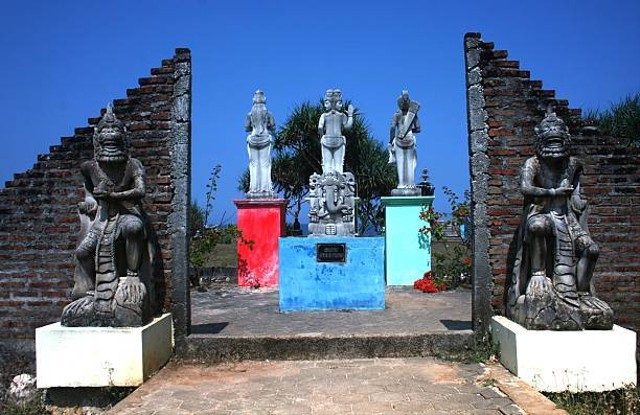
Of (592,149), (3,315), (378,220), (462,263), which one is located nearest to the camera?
(592,149)

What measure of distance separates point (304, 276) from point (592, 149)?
4.04m

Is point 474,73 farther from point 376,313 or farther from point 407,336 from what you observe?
point 376,313

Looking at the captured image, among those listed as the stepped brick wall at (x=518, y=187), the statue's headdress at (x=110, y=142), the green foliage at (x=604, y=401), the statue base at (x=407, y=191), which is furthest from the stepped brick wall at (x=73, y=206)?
the statue base at (x=407, y=191)

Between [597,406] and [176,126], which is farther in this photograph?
[176,126]

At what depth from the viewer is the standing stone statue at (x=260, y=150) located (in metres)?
11.0

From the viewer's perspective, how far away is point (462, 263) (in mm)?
9984

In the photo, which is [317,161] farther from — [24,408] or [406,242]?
[24,408]

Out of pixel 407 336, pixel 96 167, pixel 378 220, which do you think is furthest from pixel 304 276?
pixel 378 220

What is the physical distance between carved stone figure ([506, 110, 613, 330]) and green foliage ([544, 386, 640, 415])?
50 centimetres

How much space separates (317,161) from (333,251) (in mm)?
11920

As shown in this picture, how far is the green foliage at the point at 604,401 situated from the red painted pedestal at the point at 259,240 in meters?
7.02

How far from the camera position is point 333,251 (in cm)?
755

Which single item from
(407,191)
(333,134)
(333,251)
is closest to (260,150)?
(333,134)

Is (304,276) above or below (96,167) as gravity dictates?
below
